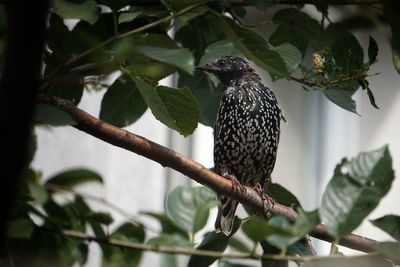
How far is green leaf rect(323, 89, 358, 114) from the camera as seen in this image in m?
2.19

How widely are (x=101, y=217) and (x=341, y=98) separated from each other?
106 centimetres

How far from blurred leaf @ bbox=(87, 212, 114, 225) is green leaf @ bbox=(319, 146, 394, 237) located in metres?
0.40

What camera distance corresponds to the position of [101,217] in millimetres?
1354

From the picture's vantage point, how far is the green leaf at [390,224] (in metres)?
1.34

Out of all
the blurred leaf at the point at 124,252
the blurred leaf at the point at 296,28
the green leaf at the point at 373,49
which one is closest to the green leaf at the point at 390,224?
the blurred leaf at the point at 124,252

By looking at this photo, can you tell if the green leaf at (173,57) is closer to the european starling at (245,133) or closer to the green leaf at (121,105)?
the green leaf at (121,105)

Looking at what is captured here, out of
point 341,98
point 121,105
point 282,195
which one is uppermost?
point 341,98

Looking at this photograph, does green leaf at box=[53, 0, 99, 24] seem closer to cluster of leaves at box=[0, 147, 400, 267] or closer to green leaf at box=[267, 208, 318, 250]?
cluster of leaves at box=[0, 147, 400, 267]

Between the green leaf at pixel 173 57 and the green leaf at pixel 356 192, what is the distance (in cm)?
28

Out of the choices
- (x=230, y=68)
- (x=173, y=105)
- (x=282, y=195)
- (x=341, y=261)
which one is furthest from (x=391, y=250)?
(x=230, y=68)

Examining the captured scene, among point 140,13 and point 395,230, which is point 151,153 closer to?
point 140,13

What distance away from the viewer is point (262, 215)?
2.21m

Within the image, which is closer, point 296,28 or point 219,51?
point 219,51

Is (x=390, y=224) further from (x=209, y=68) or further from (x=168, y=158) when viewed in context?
(x=209, y=68)
